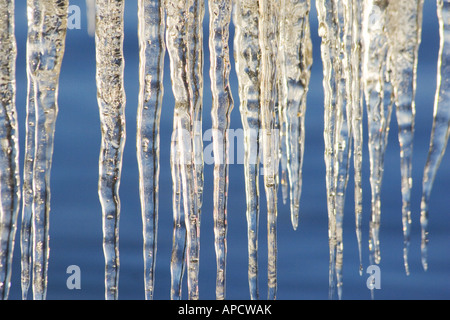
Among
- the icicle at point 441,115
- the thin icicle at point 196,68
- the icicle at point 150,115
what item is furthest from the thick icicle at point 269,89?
the icicle at point 441,115

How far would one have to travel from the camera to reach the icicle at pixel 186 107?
5.12ft

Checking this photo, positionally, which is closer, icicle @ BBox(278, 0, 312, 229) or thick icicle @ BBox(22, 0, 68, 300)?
thick icicle @ BBox(22, 0, 68, 300)

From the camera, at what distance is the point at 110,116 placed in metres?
1.55

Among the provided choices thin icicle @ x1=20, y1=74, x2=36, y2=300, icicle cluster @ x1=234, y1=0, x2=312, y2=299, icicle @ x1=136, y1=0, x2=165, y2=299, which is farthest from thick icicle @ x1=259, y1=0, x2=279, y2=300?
thin icicle @ x1=20, y1=74, x2=36, y2=300

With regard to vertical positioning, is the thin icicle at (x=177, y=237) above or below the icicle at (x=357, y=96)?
below

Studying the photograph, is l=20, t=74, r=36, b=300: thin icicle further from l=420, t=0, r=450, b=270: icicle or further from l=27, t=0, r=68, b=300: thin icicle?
l=420, t=0, r=450, b=270: icicle

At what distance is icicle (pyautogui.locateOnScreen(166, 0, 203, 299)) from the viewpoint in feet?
5.12

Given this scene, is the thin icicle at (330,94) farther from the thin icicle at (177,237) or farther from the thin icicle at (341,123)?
the thin icicle at (177,237)

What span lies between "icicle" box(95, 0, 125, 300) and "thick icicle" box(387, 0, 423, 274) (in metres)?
0.65

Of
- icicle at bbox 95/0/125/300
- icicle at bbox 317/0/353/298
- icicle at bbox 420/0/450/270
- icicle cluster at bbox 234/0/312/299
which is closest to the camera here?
icicle at bbox 420/0/450/270

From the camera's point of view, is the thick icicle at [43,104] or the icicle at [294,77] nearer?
the thick icicle at [43,104]

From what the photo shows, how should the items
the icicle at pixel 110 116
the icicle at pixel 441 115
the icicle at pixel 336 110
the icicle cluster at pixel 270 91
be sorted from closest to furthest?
the icicle at pixel 441 115 → the icicle at pixel 110 116 → the icicle cluster at pixel 270 91 → the icicle at pixel 336 110

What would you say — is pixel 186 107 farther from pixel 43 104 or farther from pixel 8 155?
pixel 8 155

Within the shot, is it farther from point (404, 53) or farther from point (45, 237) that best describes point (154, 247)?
point (404, 53)
